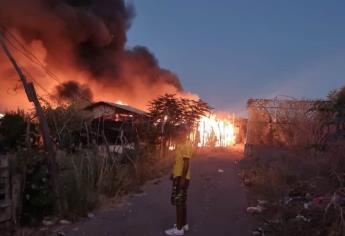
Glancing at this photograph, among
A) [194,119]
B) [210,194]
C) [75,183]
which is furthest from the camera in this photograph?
[194,119]

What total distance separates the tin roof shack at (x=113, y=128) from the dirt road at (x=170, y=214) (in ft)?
4.40

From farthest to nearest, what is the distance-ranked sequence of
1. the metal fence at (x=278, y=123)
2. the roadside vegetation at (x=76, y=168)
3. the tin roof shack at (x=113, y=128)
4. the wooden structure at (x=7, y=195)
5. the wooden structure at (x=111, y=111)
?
the wooden structure at (x=111, y=111), the metal fence at (x=278, y=123), the tin roof shack at (x=113, y=128), the roadside vegetation at (x=76, y=168), the wooden structure at (x=7, y=195)

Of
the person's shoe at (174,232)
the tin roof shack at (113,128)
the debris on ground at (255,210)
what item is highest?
the tin roof shack at (113,128)

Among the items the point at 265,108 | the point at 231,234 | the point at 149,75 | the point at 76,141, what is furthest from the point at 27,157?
the point at 149,75

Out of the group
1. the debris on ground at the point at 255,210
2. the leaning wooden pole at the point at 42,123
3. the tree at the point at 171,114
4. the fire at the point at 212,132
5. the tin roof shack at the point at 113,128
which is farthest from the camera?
the fire at the point at 212,132

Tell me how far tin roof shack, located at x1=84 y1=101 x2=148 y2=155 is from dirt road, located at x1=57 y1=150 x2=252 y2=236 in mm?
1340

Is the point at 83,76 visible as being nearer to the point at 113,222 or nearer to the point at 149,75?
the point at 149,75

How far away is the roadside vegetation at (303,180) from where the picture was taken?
524 centimetres

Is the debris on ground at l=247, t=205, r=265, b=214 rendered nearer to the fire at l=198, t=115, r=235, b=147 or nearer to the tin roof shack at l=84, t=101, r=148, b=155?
the tin roof shack at l=84, t=101, r=148, b=155

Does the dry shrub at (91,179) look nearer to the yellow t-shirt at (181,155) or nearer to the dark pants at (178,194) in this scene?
the dark pants at (178,194)

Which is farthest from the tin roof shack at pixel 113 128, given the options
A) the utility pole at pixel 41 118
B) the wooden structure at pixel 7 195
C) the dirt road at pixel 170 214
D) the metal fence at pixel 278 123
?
A: the metal fence at pixel 278 123

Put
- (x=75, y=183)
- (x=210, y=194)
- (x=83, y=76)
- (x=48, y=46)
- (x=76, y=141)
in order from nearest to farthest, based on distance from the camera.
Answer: (x=75, y=183), (x=210, y=194), (x=76, y=141), (x=48, y=46), (x=83, y=76)

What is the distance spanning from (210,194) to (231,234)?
292 centimetres

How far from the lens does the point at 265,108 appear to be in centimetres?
1634
